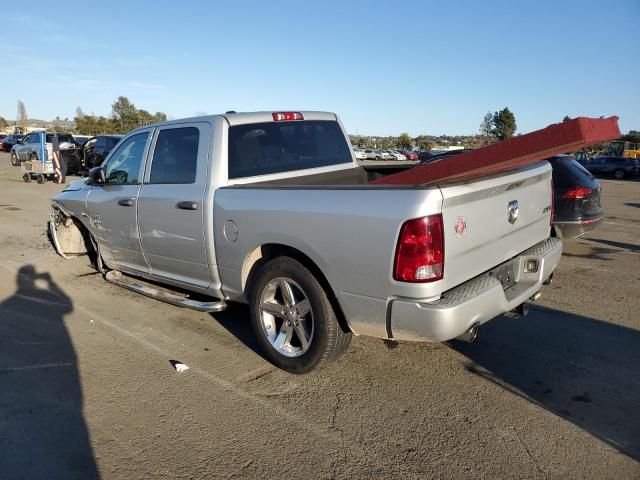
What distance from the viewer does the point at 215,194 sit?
3961 mm

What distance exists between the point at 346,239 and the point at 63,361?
99.9 inches

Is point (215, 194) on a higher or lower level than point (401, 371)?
higher

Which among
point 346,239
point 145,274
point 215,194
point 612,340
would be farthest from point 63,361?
point 612,340

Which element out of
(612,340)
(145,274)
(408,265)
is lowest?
(612,340)

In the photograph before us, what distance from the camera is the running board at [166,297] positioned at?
4188 millimetres

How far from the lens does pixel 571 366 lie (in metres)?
3.79

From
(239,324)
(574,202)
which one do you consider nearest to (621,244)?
(574,202)

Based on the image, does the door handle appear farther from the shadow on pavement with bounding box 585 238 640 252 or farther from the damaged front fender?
the shadow on pavement with bounding box 585 238 640 252

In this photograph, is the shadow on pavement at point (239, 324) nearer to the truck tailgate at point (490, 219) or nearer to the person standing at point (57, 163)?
the truck tailgate at point (490, 219)

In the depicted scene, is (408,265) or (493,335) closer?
(408,265)

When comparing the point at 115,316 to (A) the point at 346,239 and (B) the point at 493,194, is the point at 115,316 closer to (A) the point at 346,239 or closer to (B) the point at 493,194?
(A) the point at 346,239

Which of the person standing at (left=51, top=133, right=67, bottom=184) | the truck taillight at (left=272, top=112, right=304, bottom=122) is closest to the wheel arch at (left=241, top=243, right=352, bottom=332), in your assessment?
the truck taillight at (left=272, top=112, right=304, bottom=122)

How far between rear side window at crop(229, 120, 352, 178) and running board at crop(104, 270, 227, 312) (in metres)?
1.11

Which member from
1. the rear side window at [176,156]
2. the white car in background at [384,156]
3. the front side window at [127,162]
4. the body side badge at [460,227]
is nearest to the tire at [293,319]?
the body side badge at [460,227]
